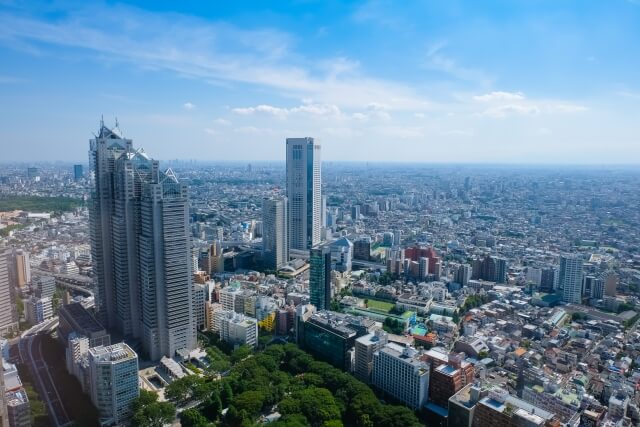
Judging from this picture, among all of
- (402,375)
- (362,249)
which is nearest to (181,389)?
(402,375)

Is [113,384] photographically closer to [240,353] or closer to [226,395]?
[226,395]

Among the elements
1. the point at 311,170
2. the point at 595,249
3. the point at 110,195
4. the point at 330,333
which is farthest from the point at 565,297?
the point at 110,195

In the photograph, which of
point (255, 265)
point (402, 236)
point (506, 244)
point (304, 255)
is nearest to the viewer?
point (255, 265)

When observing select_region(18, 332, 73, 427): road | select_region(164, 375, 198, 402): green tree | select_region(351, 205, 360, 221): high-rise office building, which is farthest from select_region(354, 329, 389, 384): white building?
select_region(351, 205, 360, 221): high-rise office building

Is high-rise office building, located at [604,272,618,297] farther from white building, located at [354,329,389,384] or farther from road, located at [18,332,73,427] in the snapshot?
road, located at [18,332,73,427]

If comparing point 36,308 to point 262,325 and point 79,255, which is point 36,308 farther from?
point 262,325

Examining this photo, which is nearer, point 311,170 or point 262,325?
point 262,325
